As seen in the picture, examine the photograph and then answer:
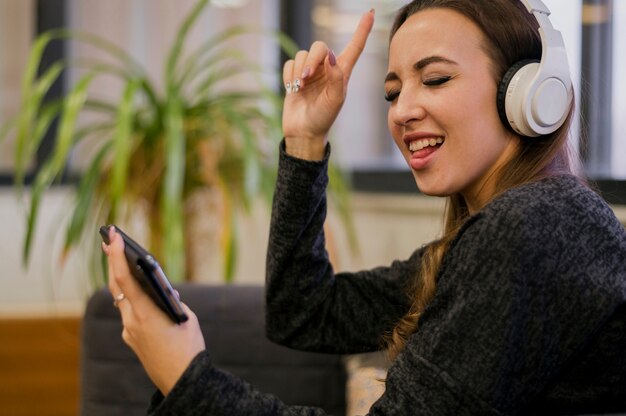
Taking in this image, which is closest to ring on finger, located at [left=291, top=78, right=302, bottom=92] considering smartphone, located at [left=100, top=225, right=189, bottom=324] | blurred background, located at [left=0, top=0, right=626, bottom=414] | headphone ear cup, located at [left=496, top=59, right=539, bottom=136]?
headphone ear cup, located at [left=496, top=59, right=539, bottom=136]

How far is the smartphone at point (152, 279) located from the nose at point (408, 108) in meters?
0.38

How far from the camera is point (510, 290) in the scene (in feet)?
2.77

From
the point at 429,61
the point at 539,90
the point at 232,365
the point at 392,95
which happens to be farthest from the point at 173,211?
the point at 539,90

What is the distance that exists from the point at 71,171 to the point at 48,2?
695mm

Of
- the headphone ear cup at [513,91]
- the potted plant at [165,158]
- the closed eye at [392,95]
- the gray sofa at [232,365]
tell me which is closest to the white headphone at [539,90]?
the headphone ear cup at [513,91]

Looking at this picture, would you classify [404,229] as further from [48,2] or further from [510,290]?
[48,2]

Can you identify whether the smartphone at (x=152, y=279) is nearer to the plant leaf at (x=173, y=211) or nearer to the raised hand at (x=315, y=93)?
the raised hand at (x=315, y=93)

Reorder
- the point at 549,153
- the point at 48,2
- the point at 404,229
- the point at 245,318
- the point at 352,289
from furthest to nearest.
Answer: the point at 48,2 < the point at 404,229 < the point at 245,318 < the point at 352,289 < the point at 549,153

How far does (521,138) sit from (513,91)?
0.08 meters

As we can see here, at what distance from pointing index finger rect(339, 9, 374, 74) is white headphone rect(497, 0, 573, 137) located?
0.26m

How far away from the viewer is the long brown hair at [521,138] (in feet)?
3.38

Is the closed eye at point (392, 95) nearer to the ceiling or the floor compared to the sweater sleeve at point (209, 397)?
nearer to the ceiling

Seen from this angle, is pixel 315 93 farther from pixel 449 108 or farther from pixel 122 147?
pixel 122 147

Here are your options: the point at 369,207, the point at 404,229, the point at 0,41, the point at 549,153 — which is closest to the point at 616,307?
the point at 549,153
